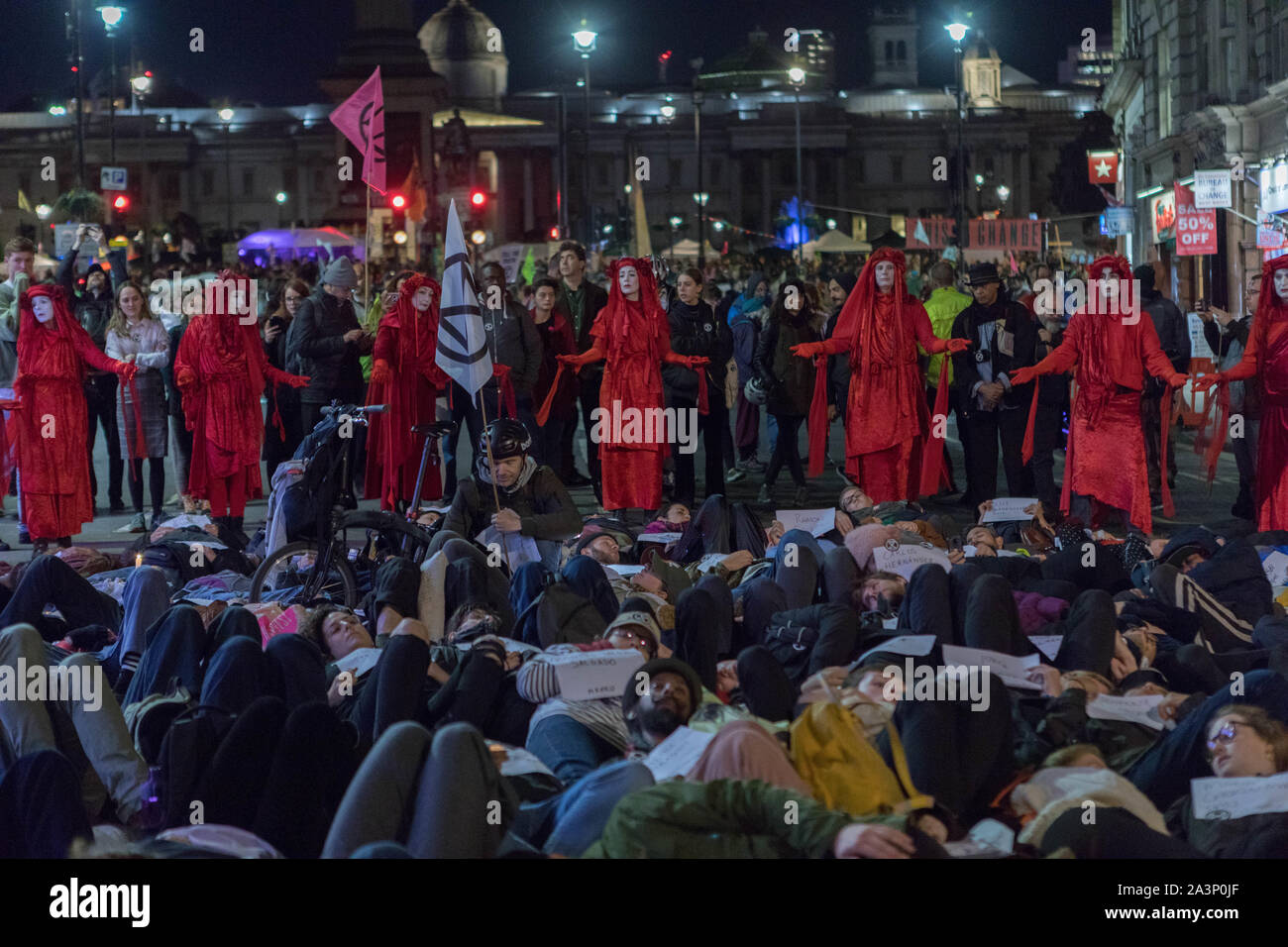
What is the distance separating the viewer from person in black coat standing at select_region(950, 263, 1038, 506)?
1233cm

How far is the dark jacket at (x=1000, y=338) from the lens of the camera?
40.5 feet

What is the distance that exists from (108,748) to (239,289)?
659 cm

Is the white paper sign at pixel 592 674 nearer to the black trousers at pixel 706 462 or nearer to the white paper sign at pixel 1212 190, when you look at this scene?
the black trousers at pixel 706 462

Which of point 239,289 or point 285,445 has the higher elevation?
point 239,289

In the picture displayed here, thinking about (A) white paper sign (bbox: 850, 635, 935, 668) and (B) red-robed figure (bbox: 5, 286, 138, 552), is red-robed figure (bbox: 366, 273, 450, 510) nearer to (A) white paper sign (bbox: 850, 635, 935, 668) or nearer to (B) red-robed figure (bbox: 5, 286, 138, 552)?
(B) red-robed figure (bbox: 5, 286, 138, 552)

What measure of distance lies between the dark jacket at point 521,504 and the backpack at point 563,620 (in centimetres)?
121

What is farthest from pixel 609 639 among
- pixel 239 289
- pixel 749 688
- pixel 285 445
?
pixel 285 445

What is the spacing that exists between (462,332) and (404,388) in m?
2.80

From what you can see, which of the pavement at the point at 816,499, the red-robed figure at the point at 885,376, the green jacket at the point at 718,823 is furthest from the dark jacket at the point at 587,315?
the green jacket at the point at 718,823

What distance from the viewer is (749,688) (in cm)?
645

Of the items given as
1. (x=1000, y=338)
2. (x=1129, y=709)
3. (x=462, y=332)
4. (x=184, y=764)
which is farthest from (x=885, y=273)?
(x=184, y=764)

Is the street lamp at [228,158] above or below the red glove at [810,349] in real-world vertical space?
above

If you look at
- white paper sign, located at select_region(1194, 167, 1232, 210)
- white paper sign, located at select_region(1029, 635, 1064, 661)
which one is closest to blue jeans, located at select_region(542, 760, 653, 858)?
white paper sign, located at select_region(1029, 635, 1064, 661)
